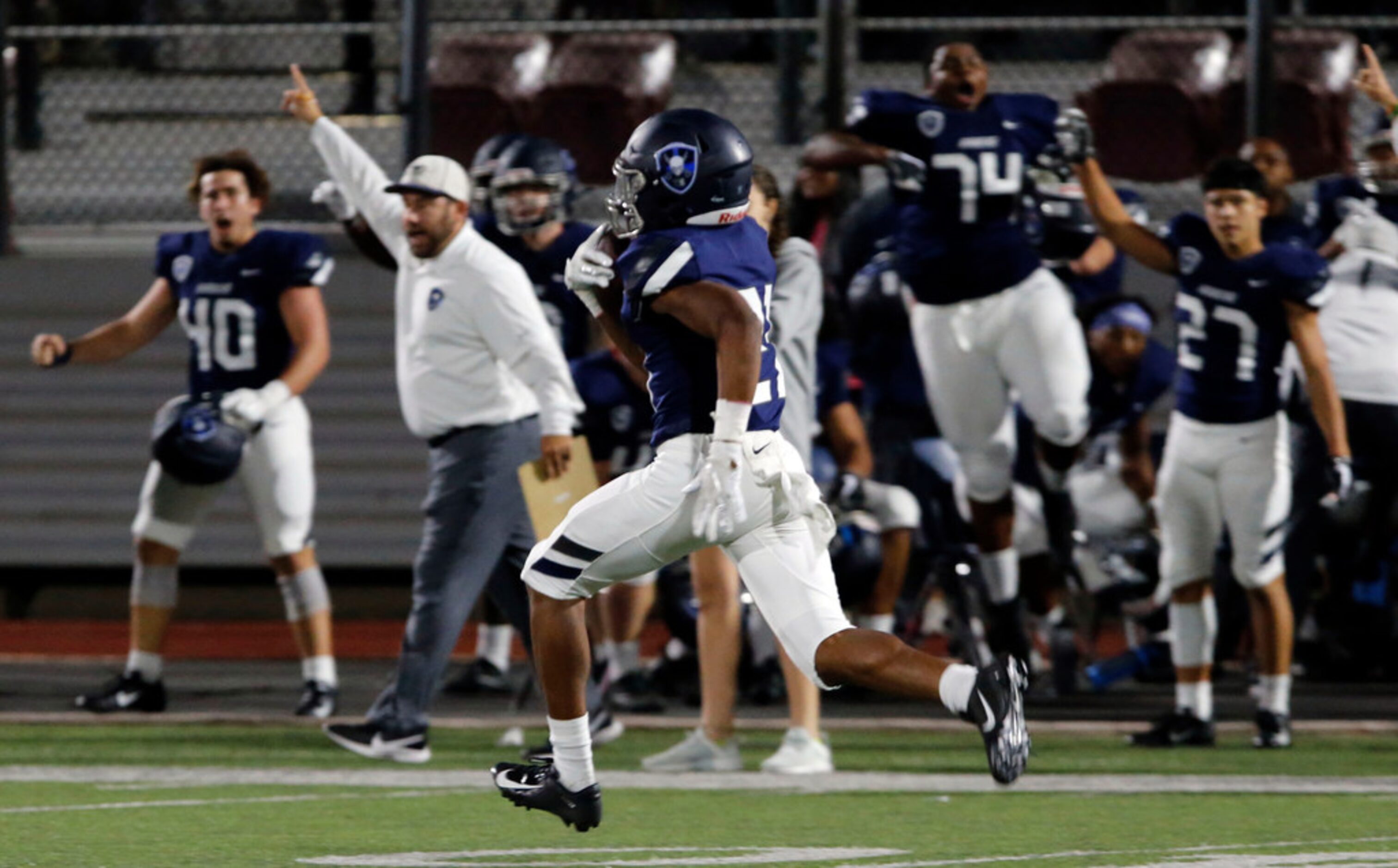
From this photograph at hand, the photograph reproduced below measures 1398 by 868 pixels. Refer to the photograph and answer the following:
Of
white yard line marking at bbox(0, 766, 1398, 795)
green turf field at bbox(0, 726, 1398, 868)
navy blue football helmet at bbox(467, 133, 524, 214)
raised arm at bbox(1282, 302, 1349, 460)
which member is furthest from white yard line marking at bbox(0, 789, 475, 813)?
raised arm at bbox(1282, 302, 1349, 460)

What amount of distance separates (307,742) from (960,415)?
255 centimetres

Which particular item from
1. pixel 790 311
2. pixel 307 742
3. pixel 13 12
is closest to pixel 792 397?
pixel 790 311

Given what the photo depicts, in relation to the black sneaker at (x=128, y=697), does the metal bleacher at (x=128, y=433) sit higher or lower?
higher

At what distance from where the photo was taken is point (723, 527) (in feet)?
15.7

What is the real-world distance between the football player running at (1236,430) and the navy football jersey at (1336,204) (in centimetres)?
113

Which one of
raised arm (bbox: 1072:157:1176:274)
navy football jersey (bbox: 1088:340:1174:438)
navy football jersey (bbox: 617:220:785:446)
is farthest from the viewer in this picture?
navy football jersey (bbox: 1088:340:1174:438)

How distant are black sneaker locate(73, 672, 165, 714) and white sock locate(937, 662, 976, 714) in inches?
154

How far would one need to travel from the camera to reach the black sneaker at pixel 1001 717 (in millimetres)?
4719

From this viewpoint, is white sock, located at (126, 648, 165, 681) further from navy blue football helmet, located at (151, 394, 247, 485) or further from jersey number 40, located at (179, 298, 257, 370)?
jersey number 40, located at (179, 298, 257, 370)

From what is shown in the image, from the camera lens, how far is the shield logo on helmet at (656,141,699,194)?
492 centimetres

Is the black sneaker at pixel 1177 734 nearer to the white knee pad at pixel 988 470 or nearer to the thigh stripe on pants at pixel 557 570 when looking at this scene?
the white knee pad at pixel 988 470

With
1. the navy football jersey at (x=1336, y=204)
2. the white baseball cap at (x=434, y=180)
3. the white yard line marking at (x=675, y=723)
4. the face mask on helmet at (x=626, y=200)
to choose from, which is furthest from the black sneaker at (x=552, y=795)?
the navy football jersey at (x=1336, y=204)

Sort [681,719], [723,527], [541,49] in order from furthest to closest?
[541,49], [681,719], [723,527]

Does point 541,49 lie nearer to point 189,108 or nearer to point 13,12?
point 189,108
